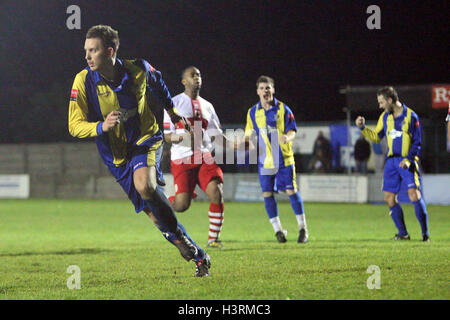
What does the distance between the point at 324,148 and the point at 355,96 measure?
3097 mm

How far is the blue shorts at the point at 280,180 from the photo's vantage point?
10.2 m

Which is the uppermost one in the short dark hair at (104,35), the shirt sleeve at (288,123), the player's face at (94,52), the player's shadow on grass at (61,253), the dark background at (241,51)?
the dark background at (241,51)

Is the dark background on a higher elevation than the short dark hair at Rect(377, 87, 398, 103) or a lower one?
higher

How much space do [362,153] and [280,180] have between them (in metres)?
12.5

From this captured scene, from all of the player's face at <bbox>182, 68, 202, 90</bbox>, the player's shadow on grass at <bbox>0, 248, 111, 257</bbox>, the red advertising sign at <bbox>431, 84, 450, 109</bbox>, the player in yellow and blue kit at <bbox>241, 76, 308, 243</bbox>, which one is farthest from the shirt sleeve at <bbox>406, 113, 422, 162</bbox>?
the red advertising sign at <bbox>431, 84, 450, 109</bbox>

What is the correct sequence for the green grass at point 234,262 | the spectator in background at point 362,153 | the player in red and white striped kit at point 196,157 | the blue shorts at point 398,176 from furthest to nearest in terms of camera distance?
1. the spectator in background at point 362,153
2. the blue shorts at point 398,176
3. the player in red and white striped kit at point 196,157
4. the green grass at point 234,262

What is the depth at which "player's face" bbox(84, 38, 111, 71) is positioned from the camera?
218 inches

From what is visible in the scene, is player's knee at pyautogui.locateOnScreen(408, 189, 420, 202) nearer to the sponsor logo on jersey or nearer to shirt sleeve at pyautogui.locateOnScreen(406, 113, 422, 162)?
shirt sleeve at pyautogui.locateOnScreen(406, 113, 422, 162)

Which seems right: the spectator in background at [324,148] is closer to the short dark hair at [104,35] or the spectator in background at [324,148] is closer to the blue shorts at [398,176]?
the blue shorts at [398,176]

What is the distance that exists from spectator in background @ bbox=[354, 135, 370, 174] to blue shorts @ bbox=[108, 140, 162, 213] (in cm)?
1678

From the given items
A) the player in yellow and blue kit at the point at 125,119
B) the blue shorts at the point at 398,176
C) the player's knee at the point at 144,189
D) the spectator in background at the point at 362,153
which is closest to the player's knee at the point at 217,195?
the blue shorts at the point at 398,176

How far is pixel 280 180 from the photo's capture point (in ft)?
33.7

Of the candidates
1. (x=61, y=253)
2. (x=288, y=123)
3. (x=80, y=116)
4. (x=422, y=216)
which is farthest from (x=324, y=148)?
(x=80, y=116)

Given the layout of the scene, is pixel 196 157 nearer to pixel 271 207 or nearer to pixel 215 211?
pixel 215 211
